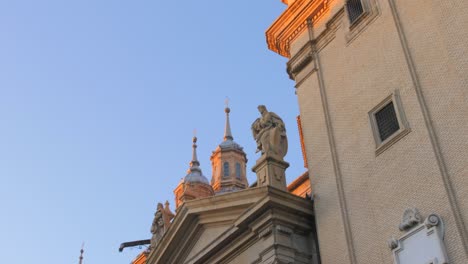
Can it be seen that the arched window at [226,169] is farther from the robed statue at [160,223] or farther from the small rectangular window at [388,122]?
the small rectangular window at [388,122]

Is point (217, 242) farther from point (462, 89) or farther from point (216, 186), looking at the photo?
point (216, 186)

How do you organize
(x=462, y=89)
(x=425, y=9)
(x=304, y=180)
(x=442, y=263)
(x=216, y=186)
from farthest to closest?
(x=216, y=186), (x=304, y=180), (x=425, y=9), (x=462, y=89), (x=442, y=263)

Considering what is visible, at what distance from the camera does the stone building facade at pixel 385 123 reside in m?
12.8

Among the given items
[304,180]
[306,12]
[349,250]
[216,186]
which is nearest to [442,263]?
[349,250]

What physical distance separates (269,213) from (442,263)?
4.55 meters

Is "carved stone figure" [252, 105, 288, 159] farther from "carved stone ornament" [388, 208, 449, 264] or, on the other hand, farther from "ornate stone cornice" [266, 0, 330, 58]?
"carved stone ornament" [388, 208, 449, 264]

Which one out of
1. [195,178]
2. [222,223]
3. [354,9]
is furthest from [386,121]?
[195,178]

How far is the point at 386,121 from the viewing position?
1478 cm

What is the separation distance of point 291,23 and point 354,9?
2.56 metres

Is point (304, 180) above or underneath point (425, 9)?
underneath

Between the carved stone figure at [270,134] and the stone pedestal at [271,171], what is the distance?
18 centimetres

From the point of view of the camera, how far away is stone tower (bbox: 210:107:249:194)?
180 ft

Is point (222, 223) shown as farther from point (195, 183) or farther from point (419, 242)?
point (195, 183)

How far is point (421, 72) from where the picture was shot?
46.7 ft
